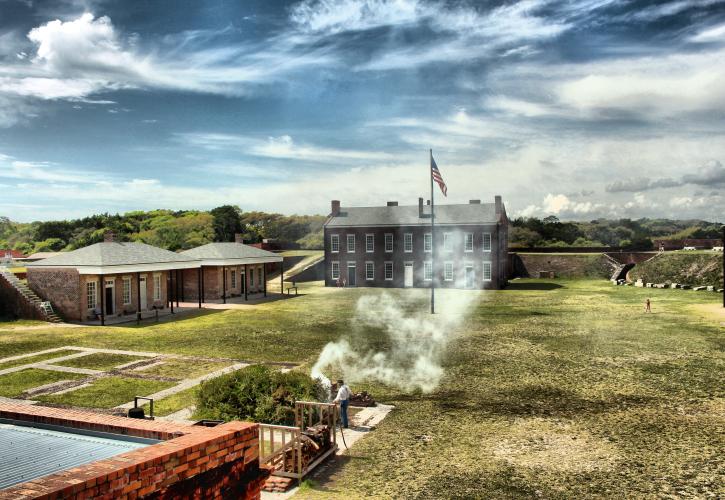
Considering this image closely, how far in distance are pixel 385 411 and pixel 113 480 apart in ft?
35.5

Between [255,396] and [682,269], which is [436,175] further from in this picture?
[682,269]

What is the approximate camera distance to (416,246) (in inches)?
2301

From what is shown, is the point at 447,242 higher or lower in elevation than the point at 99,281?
higher

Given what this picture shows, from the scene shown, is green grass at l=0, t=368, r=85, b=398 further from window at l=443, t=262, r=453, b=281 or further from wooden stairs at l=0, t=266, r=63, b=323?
window at l=443, t=262, r=453, b=281

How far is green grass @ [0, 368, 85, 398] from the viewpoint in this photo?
1758 cm

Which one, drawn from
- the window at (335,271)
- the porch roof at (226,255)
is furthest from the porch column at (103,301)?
the window at (335,271)

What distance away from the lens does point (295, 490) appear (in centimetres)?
1052

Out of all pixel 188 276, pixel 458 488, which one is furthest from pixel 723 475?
pixel 188 276

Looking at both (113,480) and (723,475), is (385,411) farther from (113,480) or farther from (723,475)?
(113,480)

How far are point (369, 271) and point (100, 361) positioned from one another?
3999 cm

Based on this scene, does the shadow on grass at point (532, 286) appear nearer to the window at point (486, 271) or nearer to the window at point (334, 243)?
the window at point (486, 271)

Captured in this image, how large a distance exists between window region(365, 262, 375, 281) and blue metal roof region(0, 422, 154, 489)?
53275 mm

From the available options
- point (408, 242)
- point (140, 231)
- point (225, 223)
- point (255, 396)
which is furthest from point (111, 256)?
point (140, 231)

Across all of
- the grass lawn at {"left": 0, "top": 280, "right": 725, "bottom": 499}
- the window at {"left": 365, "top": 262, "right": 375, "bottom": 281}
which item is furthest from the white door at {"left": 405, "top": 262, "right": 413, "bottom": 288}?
the grass lawn at {"left": 0, "top": 280, "right": 725, "bottom": 499}
